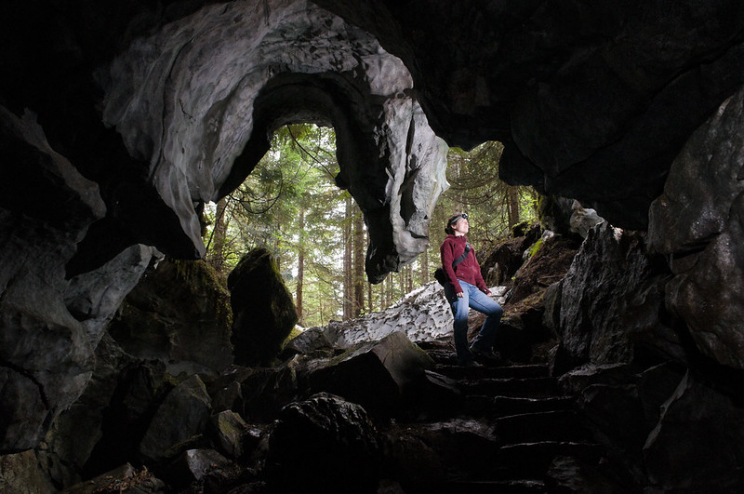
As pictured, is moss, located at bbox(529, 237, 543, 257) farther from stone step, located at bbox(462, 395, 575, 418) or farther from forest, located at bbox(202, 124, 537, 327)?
stone step, located at bbox(462, 395, 575, 418)

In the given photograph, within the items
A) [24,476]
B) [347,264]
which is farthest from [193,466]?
[347,264]

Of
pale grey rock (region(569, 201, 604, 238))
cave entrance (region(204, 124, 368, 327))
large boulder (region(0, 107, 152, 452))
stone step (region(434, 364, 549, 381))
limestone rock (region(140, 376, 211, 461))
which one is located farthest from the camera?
cave entrance (region(204, 124, 368, 327))

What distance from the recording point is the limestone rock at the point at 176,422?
6781 mm

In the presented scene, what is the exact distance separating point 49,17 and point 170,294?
805cm

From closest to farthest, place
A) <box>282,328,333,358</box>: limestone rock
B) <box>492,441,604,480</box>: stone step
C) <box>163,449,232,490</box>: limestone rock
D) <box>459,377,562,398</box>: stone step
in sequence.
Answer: <box>492,441,604,480</box>: stone step → <box>459,377,562,398</box>: stone step → <box>163,449,232,490</box>: limestone rock → <box>282,328,333,358</box>: limestone rock

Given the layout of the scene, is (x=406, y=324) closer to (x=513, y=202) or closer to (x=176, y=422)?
(x=513, y=202)

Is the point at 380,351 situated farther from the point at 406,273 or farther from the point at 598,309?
the point at 406,273

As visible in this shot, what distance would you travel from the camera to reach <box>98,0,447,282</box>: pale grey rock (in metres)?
4.24

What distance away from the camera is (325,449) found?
14.5 ft

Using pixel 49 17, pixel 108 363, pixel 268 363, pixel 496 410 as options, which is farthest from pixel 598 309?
pixel 108 363

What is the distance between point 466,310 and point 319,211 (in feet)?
40.6

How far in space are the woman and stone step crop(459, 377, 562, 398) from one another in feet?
1.97

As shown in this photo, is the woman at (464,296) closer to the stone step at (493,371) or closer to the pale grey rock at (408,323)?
the stone step at (493,371)

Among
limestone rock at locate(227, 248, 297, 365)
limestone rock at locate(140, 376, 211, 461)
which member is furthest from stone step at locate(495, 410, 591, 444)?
limestone rock at locate(227, 248, 297, 365)
